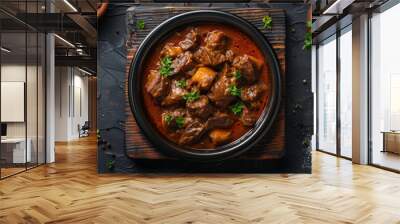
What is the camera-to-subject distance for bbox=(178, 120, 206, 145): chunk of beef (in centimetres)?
638

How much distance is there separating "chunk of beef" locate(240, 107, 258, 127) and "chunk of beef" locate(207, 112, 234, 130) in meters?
0.21

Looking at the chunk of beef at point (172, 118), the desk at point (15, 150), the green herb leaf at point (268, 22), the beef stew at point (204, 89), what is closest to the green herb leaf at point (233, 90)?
the beef stew at point (204, 89)

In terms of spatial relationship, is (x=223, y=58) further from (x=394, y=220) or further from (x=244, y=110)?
(x=394, y=220)

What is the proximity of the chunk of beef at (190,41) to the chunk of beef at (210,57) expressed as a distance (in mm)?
158

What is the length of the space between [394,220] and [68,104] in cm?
1489

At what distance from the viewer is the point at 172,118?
6398 millimetres

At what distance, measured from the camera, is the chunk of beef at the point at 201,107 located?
20.9 ft

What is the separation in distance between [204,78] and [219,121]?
29.6 inches

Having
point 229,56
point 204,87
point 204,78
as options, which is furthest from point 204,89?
point 229,56

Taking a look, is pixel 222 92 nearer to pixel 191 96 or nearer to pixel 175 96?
pixel 191 96

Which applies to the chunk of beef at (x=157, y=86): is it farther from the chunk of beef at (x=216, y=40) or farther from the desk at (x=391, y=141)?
the desk at (x=391, y=141)

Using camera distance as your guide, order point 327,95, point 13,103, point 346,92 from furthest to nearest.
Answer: point 327,95 → point 346,92 → point 13,103

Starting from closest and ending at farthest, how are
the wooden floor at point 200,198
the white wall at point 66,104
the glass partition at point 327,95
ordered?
the wooden floor at point 200,198 → the glass partition at point 327,95 → the white wall at point 66,104

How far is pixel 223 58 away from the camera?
6453 millimetres
